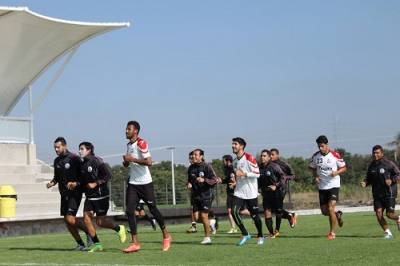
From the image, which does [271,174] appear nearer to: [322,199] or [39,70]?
[322,199]

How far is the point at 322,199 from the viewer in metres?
16.3

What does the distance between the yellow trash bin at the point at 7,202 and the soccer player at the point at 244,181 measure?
42.7 ft

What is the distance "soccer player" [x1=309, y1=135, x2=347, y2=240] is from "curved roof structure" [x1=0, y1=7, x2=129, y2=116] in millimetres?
17272

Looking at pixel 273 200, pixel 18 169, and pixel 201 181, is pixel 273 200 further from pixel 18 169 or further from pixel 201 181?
pixel 18 169

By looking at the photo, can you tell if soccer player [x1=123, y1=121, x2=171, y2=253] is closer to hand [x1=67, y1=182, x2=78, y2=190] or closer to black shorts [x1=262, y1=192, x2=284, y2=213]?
hand [x1=67, y1=182, x2=78, y2=190]

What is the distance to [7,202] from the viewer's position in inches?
1060

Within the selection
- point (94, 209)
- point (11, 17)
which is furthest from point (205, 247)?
point (11, 17)

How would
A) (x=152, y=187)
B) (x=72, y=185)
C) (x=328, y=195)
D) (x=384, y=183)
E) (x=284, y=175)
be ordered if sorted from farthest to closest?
1. (x=284, y=175)
2. (x=328, y=195)
3. (x=384, y=183)
4. (x=72, y=185)
5. (x=152, y=187)

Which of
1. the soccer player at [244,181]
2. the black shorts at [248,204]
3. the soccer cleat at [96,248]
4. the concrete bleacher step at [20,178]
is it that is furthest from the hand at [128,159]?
the concrete bleacher step at [20,178]

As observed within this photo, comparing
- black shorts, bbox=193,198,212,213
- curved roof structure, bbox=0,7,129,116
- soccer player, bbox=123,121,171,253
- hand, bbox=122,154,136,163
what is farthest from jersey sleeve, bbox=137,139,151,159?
curved roof structure, bbox=0,7,129,116

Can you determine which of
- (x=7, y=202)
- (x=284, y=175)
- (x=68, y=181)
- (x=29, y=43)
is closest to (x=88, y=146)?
(x=68, y=181)

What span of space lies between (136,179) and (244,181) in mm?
2388

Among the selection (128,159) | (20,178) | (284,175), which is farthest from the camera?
(20,178)

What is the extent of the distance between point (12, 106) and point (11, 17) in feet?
21.4
